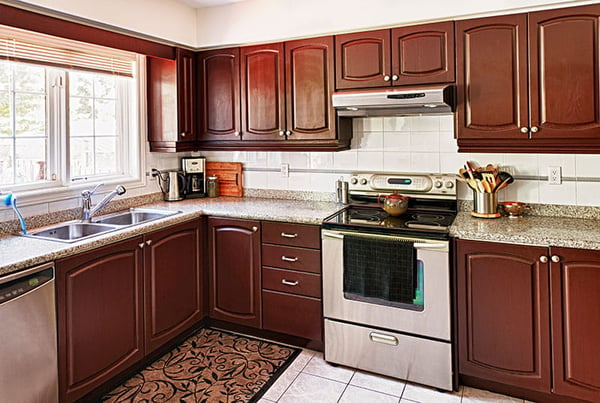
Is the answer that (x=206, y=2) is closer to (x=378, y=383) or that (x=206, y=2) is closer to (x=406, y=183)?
(x=406, y=183)

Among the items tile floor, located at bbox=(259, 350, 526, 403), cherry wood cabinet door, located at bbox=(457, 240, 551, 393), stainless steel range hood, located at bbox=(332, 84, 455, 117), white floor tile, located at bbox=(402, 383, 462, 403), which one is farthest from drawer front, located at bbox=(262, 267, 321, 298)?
stainless steel range hood, located at bbox=(332, 84, 455, 117)

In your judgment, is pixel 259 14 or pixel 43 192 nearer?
pixel 43 192

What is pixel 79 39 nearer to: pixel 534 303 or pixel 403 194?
pixel 403 194

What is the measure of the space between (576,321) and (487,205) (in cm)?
77

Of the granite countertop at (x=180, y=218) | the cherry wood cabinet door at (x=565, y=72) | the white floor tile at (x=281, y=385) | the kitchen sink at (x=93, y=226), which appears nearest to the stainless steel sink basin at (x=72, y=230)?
the kitchen sink at (x=93, y=226)

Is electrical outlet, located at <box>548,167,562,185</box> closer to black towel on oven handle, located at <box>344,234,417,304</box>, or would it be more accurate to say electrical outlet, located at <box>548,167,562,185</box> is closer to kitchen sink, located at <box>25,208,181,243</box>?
black towel on oven handle, located at <box>344,234,417,304</box>

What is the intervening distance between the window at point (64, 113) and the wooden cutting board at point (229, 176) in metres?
0.65

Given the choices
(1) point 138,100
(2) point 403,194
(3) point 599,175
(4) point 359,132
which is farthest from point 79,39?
(3) point 599,175

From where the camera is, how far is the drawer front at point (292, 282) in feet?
9.12

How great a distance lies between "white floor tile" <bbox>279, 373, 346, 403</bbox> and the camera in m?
2.35

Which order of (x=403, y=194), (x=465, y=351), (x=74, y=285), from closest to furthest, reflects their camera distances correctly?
(x=74, y=285), (x=465, y=351), (x=403, y=194)

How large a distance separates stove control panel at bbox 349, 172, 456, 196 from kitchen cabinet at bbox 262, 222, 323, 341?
0.62m

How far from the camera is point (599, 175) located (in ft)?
8.45

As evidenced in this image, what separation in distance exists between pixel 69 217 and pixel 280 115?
5.06 feet
